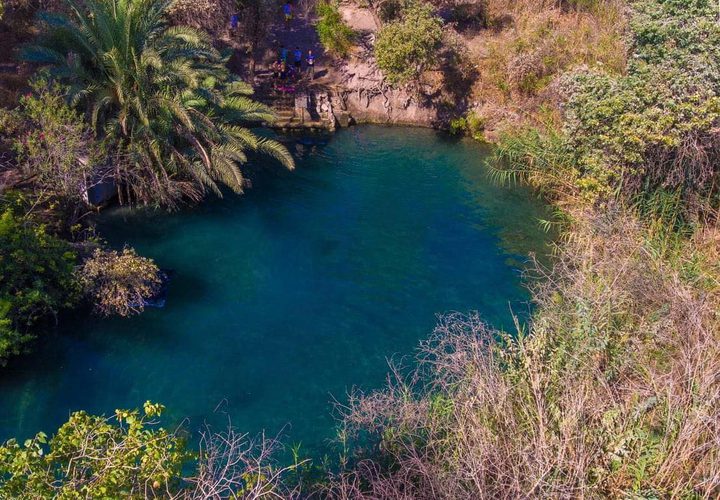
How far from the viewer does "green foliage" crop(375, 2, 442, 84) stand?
90.5 feet

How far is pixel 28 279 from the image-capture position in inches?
569

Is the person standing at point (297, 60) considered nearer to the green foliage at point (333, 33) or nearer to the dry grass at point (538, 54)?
the green foliage at point (333, 33)

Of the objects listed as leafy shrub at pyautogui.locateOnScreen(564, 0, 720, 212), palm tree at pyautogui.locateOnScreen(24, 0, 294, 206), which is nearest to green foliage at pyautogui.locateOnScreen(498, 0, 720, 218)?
leafy shrub at pyautogui.locateOnScreen(564, 0, 720, 212)

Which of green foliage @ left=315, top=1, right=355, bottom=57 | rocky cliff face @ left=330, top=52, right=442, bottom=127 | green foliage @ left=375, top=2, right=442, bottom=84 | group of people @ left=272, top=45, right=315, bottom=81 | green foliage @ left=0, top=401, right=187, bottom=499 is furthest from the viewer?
green foliage @ left=315, top=1, right=355, bottom=57

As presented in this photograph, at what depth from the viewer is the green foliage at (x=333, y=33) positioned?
31.6 metres

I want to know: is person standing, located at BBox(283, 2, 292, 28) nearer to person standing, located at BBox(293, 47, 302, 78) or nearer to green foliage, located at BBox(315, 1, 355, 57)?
green foliage, located at BBox(315, 1, 355, 57)

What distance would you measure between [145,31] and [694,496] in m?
18.3

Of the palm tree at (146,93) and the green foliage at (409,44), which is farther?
the green foliage at (409,44)

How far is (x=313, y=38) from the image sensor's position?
1294 inches

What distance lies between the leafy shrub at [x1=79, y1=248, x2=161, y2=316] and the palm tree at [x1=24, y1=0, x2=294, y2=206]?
4.14 metres

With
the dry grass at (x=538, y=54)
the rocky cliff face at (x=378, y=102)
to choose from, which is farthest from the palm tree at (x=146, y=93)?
the dry grass at (x=538, y=54)

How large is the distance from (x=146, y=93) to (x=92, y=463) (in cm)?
1399

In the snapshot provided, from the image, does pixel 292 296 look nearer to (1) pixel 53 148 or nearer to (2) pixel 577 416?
(1) pixel 53 148

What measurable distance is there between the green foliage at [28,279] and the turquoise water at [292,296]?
0.67 meters
